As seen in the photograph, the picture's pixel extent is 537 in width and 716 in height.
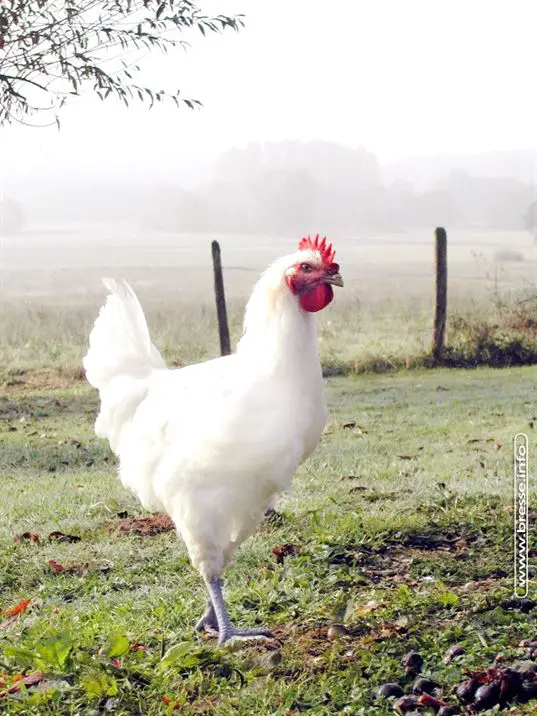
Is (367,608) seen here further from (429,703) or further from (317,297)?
(317,297)

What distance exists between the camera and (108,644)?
10.8 ft

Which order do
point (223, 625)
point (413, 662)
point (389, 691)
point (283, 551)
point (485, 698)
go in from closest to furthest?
point (485, 698) → point (389, 691) → point (413, 662) → point (223, 625) → point (283, 551)

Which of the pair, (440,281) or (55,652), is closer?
(55,652)

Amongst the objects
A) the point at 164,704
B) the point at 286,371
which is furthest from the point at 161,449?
the point at 164,704

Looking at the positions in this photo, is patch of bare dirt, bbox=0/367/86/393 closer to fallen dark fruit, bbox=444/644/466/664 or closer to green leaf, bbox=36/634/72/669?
green leaf, bbox=36/634/72/669

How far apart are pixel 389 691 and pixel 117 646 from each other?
86 centimetres

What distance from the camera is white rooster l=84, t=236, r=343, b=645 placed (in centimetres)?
348

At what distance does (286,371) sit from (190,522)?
2.09ft

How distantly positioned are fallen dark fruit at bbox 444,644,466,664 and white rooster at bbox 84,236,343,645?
2.20ft

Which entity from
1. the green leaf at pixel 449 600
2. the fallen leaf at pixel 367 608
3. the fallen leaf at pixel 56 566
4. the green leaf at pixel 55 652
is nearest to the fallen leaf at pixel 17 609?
the fallen leaf at pixel 56 566

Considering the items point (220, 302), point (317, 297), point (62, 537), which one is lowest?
point (62, 537)

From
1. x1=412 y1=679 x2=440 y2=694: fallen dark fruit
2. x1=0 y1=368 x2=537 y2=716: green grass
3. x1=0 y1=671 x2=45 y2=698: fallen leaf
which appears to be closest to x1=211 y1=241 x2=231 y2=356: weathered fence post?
x1=0 y1=368 x2=537 y2=716: green grass

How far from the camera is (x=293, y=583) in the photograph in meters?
4.08

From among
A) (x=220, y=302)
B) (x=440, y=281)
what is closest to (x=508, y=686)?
(x=220, y=302)
